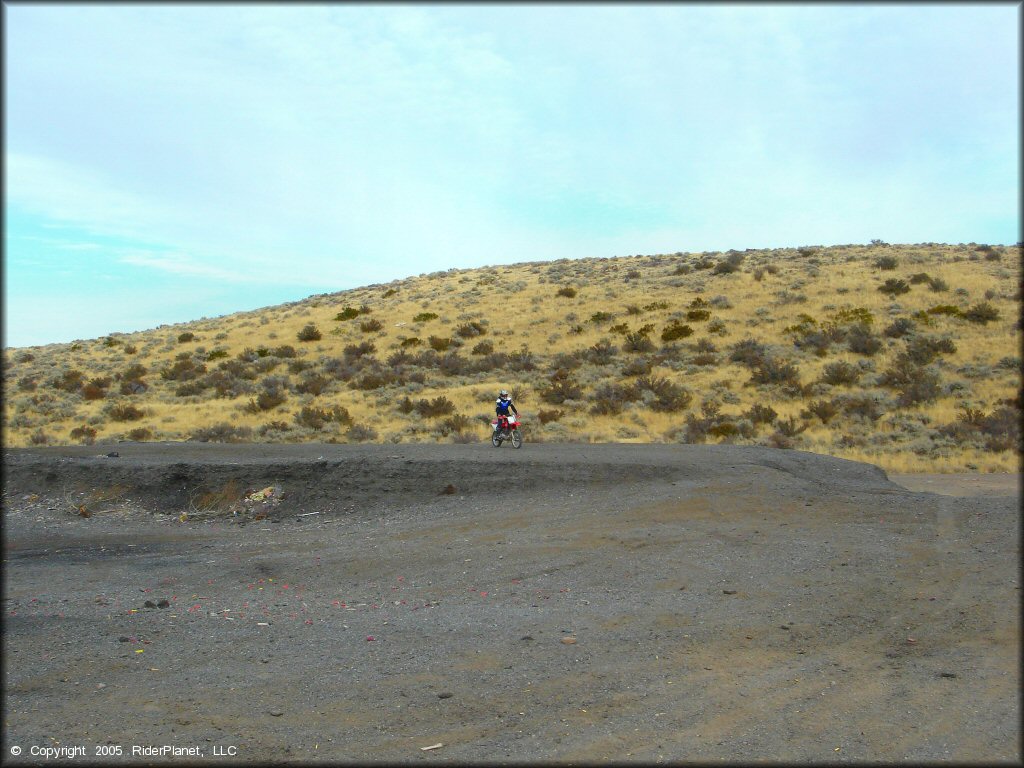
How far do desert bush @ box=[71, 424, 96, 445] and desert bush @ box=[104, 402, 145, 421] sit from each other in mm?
1967

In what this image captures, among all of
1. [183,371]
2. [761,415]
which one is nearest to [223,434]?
[183,371]

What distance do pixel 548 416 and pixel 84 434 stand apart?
19263 millimetres

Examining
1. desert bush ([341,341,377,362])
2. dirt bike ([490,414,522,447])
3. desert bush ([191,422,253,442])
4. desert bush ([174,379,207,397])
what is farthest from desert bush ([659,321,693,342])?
desert bush ([174,379,207,397])

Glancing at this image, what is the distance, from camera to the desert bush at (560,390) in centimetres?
3169

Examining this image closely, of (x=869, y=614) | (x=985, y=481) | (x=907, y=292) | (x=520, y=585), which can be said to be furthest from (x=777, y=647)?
(x=907, y=292)

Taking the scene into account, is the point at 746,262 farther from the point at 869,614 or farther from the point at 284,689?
the point at 284,689

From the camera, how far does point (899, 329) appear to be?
116 ft

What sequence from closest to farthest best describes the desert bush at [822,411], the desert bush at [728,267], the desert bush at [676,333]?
the desert bush at [822,411]
the desert bush at [676,333]
the desert bush at [728,267]

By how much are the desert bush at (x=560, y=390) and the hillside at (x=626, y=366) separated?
14cm

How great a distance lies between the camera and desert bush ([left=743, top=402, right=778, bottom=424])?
26109 mm

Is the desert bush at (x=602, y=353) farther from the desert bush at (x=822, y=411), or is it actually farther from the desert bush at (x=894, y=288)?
the desert bush at (x=894, y=288)

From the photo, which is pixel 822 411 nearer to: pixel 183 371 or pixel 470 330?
pixel 470 330

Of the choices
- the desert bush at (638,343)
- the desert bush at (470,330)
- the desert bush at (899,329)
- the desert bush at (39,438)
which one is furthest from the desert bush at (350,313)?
the desert bush at (899,329)

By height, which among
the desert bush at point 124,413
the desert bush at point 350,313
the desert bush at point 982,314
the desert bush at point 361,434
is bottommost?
the desert bush at point 361,434
